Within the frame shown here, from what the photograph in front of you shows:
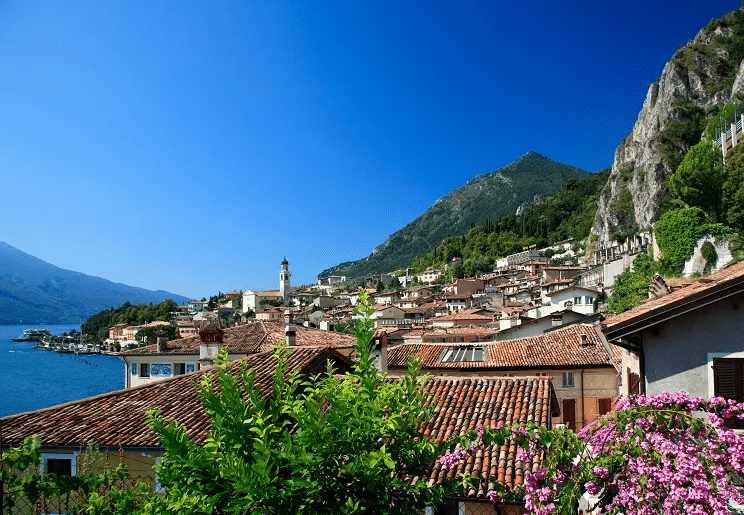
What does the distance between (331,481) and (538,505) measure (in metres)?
1.71

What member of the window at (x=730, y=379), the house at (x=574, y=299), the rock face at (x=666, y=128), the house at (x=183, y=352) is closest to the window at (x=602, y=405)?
the house at (x=183, y=352)

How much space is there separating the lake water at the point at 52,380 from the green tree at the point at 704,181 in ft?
202

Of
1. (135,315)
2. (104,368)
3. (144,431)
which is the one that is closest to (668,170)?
(144,431)

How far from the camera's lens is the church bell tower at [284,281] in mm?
168625

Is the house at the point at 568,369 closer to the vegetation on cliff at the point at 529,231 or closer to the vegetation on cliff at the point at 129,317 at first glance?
the vegetation on cliff at the point at 529,231

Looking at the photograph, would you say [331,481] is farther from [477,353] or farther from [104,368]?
[104,368]

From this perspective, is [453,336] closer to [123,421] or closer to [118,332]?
[123,421]

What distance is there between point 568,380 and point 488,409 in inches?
510

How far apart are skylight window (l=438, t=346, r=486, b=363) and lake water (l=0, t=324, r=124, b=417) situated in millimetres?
44428

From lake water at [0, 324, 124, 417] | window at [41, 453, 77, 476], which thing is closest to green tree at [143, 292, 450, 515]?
window at [41, 453, 77, 476]

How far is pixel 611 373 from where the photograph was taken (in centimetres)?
2194

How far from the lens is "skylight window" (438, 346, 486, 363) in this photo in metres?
24.1

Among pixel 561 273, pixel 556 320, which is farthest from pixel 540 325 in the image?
pixel 561 273

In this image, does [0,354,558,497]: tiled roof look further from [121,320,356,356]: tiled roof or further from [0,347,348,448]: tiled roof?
[121,320,356,356]: tiled roof
